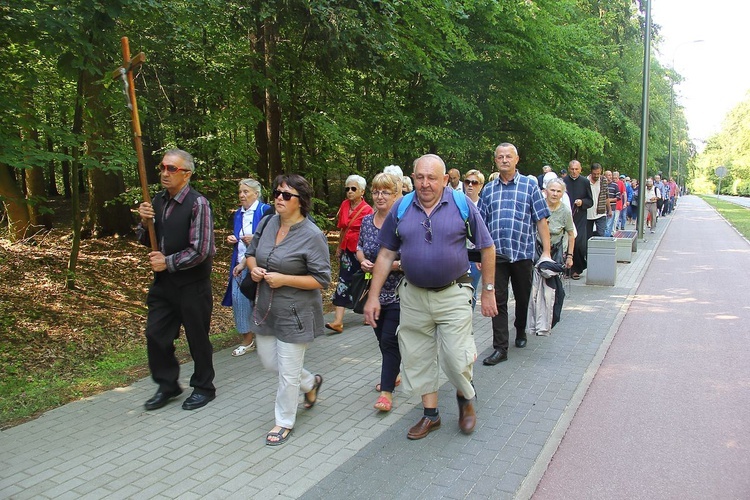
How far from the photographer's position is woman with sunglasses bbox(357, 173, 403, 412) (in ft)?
15.9

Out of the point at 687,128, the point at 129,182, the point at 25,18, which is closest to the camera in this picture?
the point at 25,18

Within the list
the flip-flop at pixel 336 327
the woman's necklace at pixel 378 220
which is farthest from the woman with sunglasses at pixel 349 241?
the woman's necklace at pixel 378 220

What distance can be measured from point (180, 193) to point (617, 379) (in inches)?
167

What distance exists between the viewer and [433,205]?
166 inches

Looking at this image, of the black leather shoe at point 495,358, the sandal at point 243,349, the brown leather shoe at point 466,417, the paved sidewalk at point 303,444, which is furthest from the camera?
the sandal at point 243,349

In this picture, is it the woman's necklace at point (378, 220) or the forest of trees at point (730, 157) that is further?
the forest of trees at point (730, 157)

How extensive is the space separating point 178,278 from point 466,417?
2.46 metres

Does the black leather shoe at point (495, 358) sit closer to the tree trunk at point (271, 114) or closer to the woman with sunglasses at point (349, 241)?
the woman with sunglasses at point (349, 241)

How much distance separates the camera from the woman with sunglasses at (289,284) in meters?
4.29

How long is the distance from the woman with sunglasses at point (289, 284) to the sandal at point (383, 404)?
73 centimetres

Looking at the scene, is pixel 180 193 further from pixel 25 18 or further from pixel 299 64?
pixel 299 64

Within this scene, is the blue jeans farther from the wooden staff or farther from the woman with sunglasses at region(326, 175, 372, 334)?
the wooden staff

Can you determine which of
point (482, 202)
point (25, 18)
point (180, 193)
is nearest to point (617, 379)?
point (482, 202)

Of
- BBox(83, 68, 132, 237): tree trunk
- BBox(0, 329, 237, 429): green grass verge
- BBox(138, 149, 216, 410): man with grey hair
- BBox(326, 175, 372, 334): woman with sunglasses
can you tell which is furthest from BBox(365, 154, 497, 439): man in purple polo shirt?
BBox(83, 68, 132, 237): tree trunk
